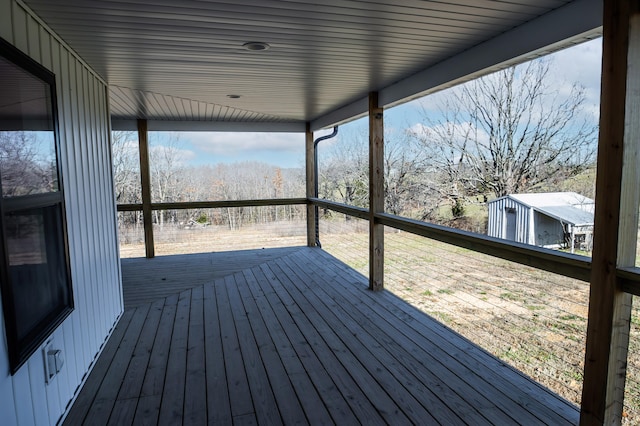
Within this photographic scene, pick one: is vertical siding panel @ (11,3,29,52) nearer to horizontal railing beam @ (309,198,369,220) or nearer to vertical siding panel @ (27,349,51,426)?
vertical siding panel @ (27,349,51,426)

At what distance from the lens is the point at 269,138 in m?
13.1

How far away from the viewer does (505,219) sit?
7246 mm

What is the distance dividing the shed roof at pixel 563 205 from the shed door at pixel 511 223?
259mm

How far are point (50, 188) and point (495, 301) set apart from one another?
543 centimetres

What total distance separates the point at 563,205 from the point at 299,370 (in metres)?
5.37

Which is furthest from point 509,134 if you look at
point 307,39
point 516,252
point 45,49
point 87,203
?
point 45,49

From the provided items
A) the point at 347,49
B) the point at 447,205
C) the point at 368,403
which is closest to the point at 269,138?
the point at 447,205

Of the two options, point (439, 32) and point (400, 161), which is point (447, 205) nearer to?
point (400, 161)

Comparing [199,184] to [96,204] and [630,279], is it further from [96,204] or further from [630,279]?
[630,279]

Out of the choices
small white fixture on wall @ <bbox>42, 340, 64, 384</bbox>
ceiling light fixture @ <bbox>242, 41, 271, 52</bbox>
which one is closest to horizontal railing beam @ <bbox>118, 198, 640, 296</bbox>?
ceiling light fixture @ <bbox>242, 41, 271, 52</bbox>

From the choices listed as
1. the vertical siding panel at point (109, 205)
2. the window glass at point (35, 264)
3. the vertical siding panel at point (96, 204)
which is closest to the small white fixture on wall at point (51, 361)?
the window glass at point (35, 264)

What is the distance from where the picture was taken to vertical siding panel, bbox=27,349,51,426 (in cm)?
186

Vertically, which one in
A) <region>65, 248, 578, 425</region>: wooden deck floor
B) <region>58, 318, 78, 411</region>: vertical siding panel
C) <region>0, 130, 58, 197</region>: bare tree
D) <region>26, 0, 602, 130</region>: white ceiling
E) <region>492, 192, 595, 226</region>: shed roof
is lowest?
<region>65, 248, 578, 425</region>: wooden deck floor

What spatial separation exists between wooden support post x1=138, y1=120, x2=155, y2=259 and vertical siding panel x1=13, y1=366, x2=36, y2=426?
500cm
